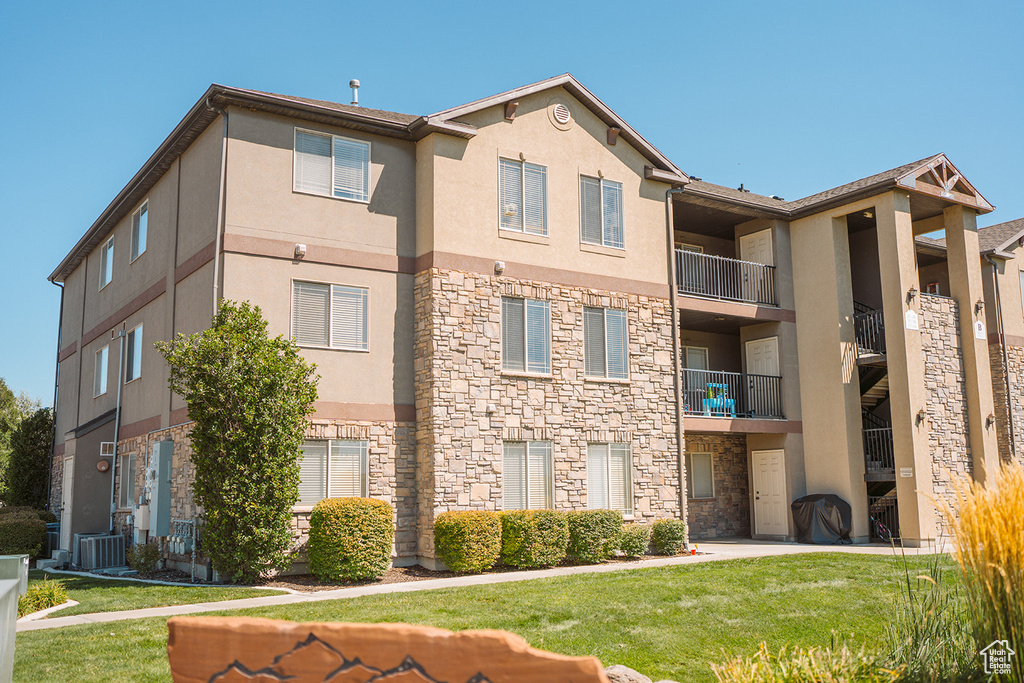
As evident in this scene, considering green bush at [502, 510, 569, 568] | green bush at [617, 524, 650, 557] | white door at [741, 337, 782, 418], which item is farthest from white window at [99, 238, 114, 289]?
white door at [741, 337, 782, 418]

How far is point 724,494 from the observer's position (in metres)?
22.8

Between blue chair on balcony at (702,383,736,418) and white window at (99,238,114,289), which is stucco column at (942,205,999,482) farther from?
white window at (99,238,114,289)

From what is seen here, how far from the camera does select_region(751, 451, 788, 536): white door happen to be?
21.8m

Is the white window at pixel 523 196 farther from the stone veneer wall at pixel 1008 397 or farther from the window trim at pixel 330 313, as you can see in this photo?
the stone veneer wall at pixel 1008 397

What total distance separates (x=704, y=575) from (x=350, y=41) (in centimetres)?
1113

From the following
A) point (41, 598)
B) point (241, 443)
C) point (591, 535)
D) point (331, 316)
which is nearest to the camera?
point (41, 598)

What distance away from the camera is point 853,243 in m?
24.9

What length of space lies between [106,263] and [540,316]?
43.4ft

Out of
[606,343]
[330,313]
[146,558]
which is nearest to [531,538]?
[606,343]

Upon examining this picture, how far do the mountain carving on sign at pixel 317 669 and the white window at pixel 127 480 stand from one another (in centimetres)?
1711

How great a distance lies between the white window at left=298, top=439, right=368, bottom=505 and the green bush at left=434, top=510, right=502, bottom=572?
67.5 inches

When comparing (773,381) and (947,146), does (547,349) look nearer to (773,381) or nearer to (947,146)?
(773,381)

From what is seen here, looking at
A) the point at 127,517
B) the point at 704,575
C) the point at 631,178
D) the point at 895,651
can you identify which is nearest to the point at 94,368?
the point at 127,517

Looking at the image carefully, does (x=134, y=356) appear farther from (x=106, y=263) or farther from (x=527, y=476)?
(x=527, y=476)
